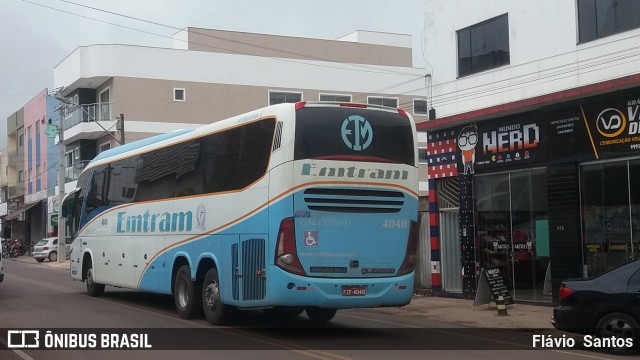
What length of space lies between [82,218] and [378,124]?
1153 centimetres

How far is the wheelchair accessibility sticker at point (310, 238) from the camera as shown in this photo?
1157 centimetres

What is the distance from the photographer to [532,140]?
1788 centimetres

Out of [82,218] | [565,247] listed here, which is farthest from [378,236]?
[82,218]

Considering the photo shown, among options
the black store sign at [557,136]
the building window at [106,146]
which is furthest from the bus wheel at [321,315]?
the building window at [106,146]

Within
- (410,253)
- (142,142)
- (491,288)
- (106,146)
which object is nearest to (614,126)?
(491,288)

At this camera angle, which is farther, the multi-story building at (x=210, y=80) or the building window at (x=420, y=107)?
the building window at (x=420, y=107)

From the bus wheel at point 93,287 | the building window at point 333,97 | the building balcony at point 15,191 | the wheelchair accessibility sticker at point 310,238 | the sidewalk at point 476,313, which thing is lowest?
the sidewalk at point 476,313

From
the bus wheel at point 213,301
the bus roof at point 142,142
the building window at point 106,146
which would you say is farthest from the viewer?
the building window at point 106,146

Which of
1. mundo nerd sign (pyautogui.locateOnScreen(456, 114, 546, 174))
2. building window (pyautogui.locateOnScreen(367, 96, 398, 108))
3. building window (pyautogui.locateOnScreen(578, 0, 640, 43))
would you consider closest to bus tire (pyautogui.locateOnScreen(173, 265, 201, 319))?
mundo nerd sign (pyautogui.locateOnScreen(456, 114, 546, 174))

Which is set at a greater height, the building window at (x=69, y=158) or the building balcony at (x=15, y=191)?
the building window at (x=69, y=158)

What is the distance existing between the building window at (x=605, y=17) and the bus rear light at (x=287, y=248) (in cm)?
943

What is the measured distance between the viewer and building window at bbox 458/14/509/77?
19.1 metres

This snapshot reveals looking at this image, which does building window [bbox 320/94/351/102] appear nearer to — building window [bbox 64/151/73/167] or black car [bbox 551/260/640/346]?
building window [bbox 64/151/73/167]

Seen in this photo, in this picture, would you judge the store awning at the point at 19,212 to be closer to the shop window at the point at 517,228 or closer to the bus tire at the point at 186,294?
the shop window at the point at 517,228
